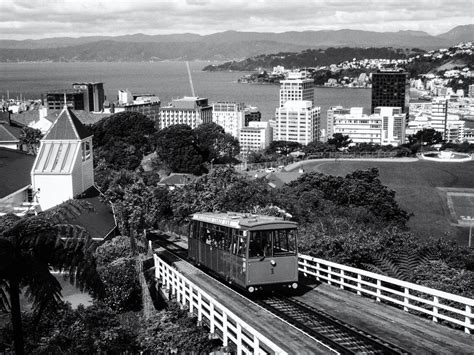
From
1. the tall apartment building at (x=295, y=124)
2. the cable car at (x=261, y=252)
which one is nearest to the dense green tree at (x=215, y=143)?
the cable car at (x=261, y=252)

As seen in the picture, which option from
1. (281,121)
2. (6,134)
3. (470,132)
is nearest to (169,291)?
(6,134)

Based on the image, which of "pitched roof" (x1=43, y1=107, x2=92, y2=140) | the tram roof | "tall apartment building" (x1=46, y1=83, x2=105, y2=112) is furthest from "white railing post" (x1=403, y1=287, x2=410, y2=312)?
"tall apartment building" (x1=46, y1=83, x2=105, y2=112)

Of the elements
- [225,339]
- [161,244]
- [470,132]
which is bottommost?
[470,132]

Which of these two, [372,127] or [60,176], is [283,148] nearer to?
[372,127]

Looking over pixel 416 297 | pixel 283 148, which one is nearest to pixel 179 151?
pixel 283 148

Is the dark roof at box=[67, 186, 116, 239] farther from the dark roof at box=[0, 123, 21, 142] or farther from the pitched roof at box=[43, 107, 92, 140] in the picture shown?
the dark roof at box=[0, 123, 21, 142]

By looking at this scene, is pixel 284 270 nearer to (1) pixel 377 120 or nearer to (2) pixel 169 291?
(2) pixel 169 291

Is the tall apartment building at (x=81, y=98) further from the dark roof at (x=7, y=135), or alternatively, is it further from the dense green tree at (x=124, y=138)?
the dark roof at (x=7, y=135)
